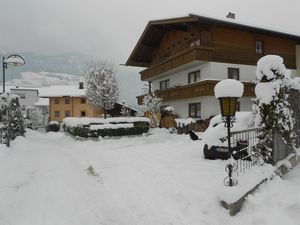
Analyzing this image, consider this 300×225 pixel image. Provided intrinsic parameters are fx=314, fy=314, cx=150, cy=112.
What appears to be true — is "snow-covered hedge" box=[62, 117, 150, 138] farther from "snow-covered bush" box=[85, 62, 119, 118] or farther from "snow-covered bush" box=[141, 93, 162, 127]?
"snow-covered bush" box=[85, 62, 119, 118]

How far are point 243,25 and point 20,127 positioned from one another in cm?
1886

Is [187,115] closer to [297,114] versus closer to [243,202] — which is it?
[297,114]

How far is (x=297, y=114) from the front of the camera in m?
10.9

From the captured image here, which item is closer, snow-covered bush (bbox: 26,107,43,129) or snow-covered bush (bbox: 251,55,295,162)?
snow-covered bush (bbox: 251,55,295,162)

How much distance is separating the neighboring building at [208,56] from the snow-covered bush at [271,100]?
45.9 feet

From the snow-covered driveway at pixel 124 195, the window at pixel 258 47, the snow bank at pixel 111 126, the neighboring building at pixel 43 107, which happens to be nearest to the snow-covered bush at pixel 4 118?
the snow bank at pixel 111 126

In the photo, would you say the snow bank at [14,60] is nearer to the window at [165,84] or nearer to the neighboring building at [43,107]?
the window at [165,84]

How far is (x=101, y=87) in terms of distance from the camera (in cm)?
3123

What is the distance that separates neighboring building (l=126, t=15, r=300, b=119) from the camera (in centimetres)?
2438

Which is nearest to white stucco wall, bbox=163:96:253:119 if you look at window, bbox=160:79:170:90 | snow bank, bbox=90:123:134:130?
window, bbox=160:79:170:90

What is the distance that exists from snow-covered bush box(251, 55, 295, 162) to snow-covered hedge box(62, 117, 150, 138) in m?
13.3

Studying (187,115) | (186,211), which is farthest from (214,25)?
(186,211)

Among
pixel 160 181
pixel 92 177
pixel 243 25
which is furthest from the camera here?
pixel 243 25

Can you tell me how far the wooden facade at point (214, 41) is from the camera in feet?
A: 80.1
